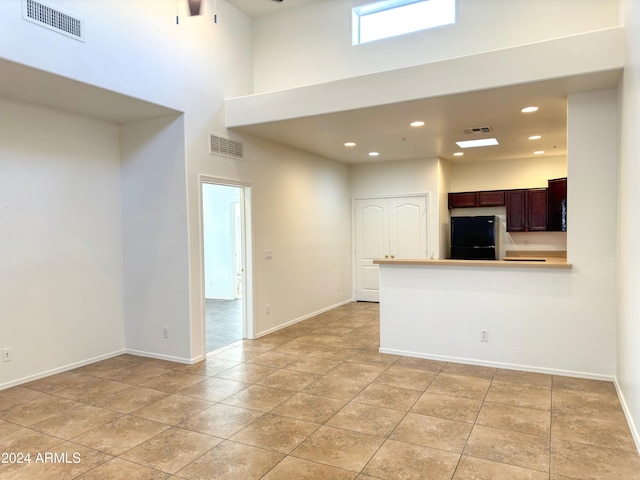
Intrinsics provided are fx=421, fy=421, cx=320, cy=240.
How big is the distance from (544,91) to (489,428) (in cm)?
292

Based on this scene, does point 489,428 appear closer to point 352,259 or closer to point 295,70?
point 295,70

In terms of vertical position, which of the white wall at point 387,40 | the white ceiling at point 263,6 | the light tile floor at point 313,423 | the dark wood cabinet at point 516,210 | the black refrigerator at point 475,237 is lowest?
the light tile floor at point 313,423

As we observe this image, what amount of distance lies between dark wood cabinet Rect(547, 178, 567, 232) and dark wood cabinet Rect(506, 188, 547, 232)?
0.26ft

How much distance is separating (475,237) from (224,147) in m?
4.48

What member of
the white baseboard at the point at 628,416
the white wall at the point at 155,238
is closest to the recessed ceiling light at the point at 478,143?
the white baseboard at the point at 628,416

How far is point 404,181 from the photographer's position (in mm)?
7586

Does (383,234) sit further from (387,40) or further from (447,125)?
(387,40)

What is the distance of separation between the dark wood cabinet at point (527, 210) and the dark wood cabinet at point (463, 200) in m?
0.55

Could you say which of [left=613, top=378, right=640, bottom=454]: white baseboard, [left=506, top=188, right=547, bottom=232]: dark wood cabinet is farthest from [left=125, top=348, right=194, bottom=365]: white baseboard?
[left=506, top=188, right=547, bottom=232]: dark wood cabinet

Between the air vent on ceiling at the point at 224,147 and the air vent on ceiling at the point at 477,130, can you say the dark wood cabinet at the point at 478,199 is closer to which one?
the air vent on ceiling at the point at 477,130

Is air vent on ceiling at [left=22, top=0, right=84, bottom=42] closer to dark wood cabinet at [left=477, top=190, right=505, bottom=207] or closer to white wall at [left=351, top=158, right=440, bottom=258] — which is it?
white wall at [left=351, top=158, right=440, bottom=258]

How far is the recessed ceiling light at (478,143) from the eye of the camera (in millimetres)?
5830

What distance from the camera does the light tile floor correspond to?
2.51m

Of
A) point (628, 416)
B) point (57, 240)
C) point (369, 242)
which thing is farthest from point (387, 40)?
point (628, 416)
